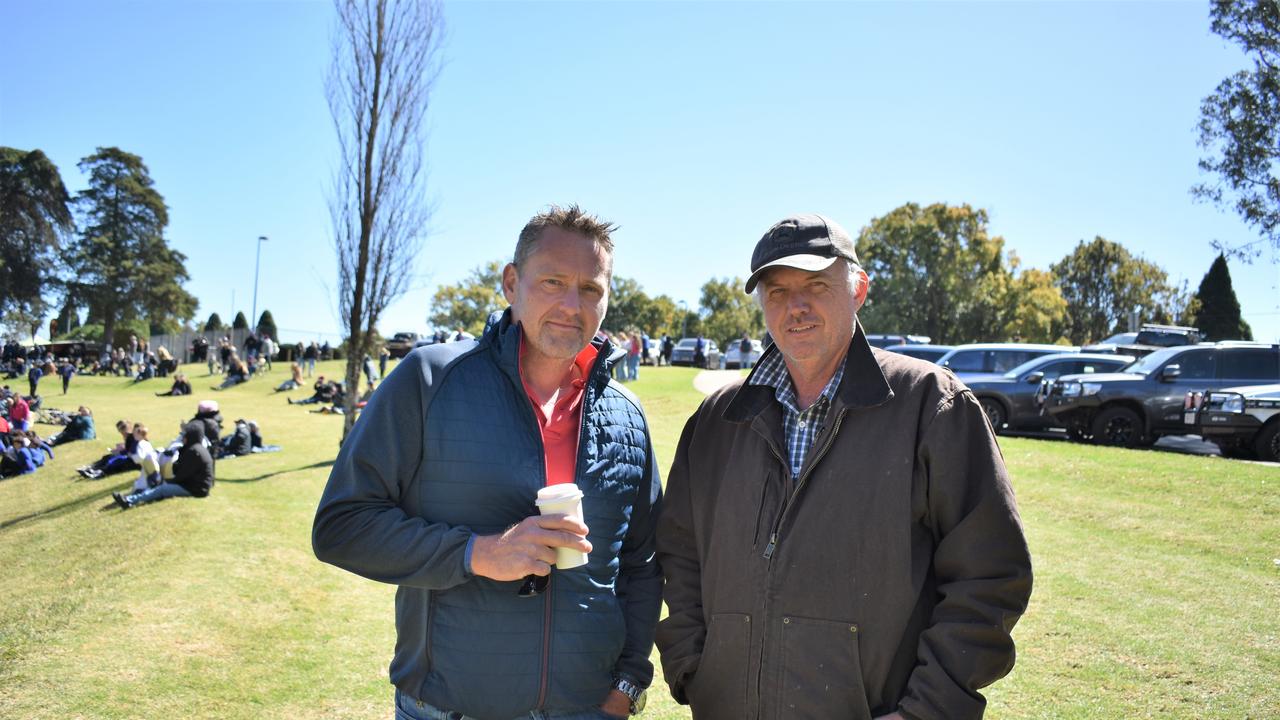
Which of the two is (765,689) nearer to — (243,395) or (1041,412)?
(1041,412)

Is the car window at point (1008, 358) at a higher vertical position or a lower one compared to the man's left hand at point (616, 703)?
higher

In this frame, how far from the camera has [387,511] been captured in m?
2.14

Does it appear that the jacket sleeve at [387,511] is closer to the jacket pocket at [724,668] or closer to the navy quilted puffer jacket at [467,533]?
the navy quilted puffer jacket at [467,533]

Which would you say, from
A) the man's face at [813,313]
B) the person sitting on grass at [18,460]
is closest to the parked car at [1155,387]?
the man's face at [813,313]

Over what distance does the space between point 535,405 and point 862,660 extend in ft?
3.87

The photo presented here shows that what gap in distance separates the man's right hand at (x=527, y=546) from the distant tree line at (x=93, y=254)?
64058 millimetres

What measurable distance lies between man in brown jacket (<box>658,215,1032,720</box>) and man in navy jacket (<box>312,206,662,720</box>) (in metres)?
0.30

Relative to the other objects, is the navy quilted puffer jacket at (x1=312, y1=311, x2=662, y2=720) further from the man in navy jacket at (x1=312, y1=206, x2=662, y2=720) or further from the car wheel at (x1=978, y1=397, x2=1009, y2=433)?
the car wheel at (x1=978, y1=397, x2=1009, y2=433)

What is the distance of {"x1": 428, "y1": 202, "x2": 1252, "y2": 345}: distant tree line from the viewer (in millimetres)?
47000

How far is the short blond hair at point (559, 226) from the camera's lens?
2.40 metres

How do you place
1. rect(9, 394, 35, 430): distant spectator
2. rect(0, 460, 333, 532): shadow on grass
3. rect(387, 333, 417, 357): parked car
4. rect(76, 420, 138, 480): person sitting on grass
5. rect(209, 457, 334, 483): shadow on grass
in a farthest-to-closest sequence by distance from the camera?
rect(387, 333, 417, 357): parked car, rect(9, 394, 35, 430): distant spectator, rect(76, 420, 138, 480): person sitting on grass, rect(209, 457, 334, 483): shadow on grass, rect(0, 460, 333, 532): shadow on grass

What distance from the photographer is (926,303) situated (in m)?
47.5

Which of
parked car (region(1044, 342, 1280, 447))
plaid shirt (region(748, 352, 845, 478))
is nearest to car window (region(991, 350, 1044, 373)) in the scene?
parked car (region(1044, 342, 1280, 447))

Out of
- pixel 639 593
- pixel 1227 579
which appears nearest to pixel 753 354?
pixel 1227 579
